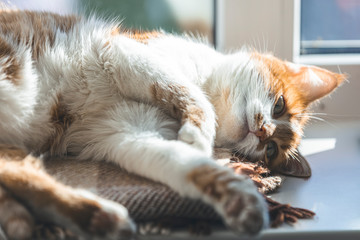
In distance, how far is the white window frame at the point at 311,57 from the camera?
1.95 metres

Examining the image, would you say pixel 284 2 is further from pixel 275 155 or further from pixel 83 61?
pixel 83 61

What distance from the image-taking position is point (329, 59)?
2.03 meters

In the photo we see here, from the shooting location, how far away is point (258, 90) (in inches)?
57.6

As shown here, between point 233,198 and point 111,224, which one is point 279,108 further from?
point 111,224

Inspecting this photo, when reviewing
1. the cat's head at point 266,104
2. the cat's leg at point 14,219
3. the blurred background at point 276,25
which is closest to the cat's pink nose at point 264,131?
the cat's head at point 266,104

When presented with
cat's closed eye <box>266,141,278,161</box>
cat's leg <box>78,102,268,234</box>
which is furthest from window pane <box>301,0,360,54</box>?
cat's leg <box>78,102,268,234</box>

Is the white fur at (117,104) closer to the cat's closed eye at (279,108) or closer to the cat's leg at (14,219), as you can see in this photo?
the cat's closed eye at (279,108)

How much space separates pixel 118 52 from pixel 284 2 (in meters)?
0.89

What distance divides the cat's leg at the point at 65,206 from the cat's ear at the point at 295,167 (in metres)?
0.69

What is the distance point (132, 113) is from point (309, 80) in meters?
0.71

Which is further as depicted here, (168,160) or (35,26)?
(35,26)

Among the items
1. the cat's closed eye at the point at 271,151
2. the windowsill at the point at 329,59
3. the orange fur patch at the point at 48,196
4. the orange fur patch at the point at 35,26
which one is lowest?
the cat's closed eye at the point at 271,151

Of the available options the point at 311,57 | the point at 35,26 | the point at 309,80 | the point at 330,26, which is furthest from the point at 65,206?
the point at 330,26

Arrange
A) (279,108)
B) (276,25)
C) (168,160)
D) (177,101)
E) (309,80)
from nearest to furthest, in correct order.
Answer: (168,160) < (177,101) < (279,108) < (309,80) < (276,25)
